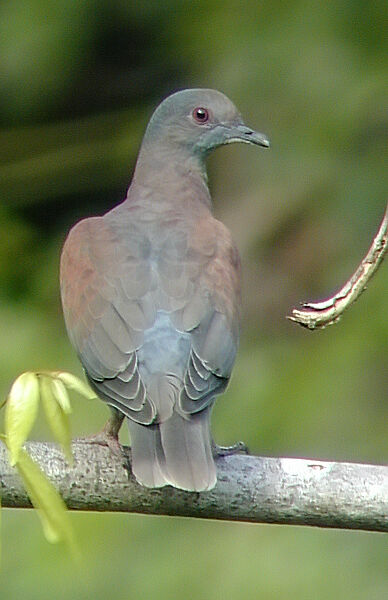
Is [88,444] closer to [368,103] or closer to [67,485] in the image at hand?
[67,485]

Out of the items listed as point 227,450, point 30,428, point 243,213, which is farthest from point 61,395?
point 243,213

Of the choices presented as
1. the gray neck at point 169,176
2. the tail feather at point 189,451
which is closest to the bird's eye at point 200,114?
the gray neck at point 169,176

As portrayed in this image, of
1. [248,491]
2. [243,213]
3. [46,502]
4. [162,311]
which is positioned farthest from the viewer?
[243,213]

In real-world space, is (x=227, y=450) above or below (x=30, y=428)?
above

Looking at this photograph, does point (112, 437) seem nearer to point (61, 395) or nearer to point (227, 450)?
point (227, 450)

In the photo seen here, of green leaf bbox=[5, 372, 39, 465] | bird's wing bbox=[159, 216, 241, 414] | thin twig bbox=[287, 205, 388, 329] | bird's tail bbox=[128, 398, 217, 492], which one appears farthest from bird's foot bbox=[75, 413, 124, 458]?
green leaf bbox=[5, 372, 39, 465]

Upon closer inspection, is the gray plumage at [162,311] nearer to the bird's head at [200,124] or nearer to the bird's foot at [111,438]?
the bird's head at [200,124]

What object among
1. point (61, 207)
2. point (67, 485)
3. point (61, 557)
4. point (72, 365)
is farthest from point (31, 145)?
point (67, 485)
